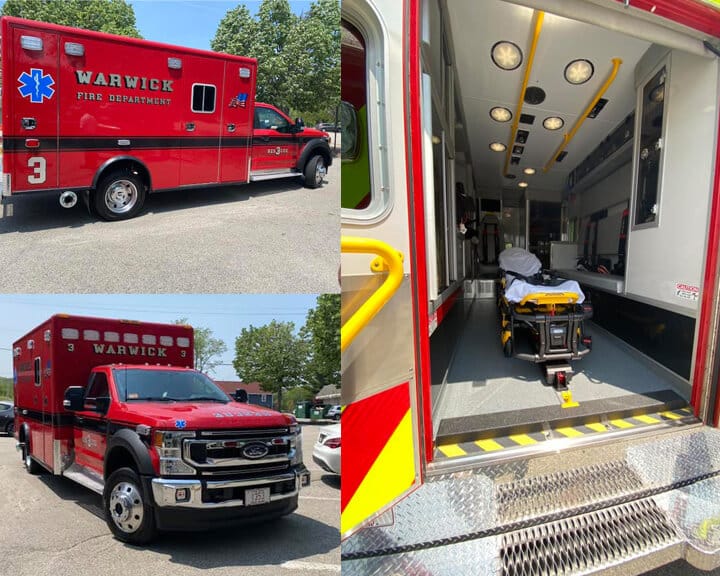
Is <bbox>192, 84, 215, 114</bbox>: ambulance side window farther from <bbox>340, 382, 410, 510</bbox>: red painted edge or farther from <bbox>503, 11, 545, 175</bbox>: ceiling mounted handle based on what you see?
<bbox>340, 382, 410, 510</bbox>: red painted edge

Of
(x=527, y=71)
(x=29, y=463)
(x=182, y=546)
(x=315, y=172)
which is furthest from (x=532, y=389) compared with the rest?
(x=315, y=172)

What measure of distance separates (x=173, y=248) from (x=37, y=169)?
1.84m

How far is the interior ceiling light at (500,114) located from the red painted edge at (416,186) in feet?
14.4

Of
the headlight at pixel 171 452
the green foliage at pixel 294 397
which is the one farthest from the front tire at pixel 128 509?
the green foliage at pixel 294 397

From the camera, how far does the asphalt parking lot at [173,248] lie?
15.4 ft

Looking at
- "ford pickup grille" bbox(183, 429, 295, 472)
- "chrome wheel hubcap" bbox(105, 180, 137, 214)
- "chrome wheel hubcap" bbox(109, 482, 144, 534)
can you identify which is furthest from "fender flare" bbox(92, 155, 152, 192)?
"ford pickup grille" bbox(183, 429, 295, 472)

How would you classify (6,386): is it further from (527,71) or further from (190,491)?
(527,71)

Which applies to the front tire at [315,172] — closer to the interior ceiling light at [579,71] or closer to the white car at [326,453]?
the interior ceiling light at [579,71]

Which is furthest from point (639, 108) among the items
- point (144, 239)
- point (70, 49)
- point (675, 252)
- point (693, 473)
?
point (70, 49)

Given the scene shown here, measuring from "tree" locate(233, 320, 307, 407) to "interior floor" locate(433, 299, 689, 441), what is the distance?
922 mm

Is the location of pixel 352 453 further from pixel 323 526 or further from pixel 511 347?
pixel 511 347

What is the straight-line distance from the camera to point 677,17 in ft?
9.25

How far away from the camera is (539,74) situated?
5188mm

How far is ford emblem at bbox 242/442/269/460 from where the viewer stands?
3.61 m
